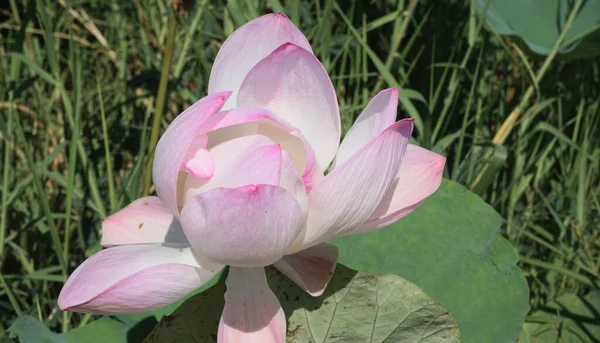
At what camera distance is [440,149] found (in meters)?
1.40

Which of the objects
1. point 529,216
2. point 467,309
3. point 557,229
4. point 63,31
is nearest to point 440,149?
point 529,216

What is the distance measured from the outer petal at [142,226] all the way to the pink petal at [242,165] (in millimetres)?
137

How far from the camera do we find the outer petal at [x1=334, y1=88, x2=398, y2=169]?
2.36 feet

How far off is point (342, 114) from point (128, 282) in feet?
3.15

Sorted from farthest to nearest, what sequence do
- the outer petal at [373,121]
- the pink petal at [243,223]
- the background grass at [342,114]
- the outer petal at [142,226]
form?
the background grass at [342,114] < the outer petal at [142,226] < the outer petal at [373,121] < the pink petal at [243,223]

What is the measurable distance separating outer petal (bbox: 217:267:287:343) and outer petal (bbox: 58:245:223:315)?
0.10ft

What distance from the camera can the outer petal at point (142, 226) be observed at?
0.83 m

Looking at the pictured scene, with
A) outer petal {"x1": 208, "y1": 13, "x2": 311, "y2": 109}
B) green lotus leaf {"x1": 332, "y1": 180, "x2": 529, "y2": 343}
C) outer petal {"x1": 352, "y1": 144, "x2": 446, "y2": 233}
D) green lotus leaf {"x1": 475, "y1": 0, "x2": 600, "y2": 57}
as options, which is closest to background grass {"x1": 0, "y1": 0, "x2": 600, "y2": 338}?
green lotus leaf {"x1": 475, "y1": 0, "x2": 600, "y2": 57}

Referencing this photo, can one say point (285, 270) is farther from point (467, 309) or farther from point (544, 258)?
point (544, 258)

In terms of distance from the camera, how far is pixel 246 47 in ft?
2.60

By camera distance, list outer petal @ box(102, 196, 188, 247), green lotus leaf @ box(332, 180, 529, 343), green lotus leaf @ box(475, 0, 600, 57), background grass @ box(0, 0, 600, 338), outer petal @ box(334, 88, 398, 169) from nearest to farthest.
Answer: outer petal @ box(334, 88, 398, 169) < outer petal @ box(102, 196, 188, 247) < green lotus leaf @ box(332, 180, 529, 343) < background grass @ box(0, 0, 600, 338) < green lotus leaf @ box(475, 0, 600, 57)

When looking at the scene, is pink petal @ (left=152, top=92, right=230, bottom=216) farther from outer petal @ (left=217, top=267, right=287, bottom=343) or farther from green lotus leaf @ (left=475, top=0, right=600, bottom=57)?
green lotus leaf @ (left=475, top=0, right=600, bottom=57)

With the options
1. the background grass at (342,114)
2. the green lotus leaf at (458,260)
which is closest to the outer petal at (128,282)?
the green lotus leaf at (458,260)

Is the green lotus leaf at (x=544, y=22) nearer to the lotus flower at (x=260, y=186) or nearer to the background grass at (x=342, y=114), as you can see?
the background grass at (x=342, y=114)
